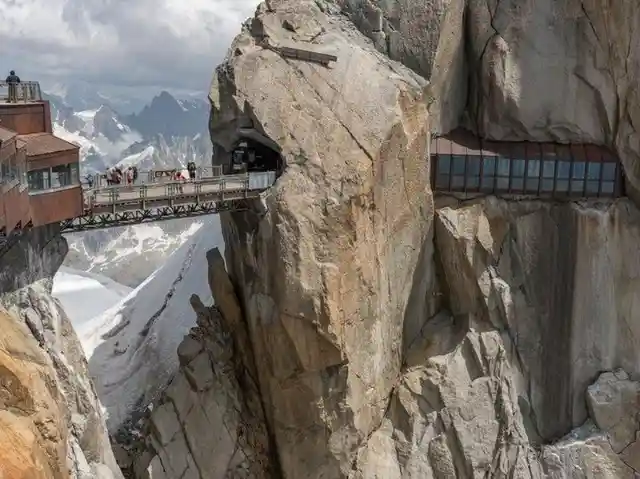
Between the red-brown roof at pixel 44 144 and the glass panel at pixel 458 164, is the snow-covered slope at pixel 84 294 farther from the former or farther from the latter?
the glass panel at pixel 458 164

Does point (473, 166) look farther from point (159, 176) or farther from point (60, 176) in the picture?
point (60, 176)

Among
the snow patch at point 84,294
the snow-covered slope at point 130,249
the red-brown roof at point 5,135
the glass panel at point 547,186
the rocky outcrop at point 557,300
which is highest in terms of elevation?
the red-brown roof at point 5,135

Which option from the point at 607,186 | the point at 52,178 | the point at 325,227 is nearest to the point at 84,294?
the point at 325,227

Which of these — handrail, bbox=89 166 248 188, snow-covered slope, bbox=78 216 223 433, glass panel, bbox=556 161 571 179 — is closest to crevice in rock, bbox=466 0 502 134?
glass panel, bbox=556 161 571 179

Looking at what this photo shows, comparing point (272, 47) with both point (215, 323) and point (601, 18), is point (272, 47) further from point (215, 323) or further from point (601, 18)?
point (601, 18)

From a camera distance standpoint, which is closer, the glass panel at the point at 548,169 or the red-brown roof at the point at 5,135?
the red-brown roof at the point at 5,135

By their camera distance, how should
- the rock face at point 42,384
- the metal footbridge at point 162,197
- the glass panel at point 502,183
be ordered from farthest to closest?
the glass panel at point 502,183
the metal footbridge at point 162,197
the rock face at point 42,384

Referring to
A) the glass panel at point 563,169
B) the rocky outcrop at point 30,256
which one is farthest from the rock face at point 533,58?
the rocky outcrop at point 30,256

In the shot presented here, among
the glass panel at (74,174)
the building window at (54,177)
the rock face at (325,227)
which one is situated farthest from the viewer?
the rock face at (325,227)

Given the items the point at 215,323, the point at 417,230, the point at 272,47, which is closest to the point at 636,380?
the point at 417,230
